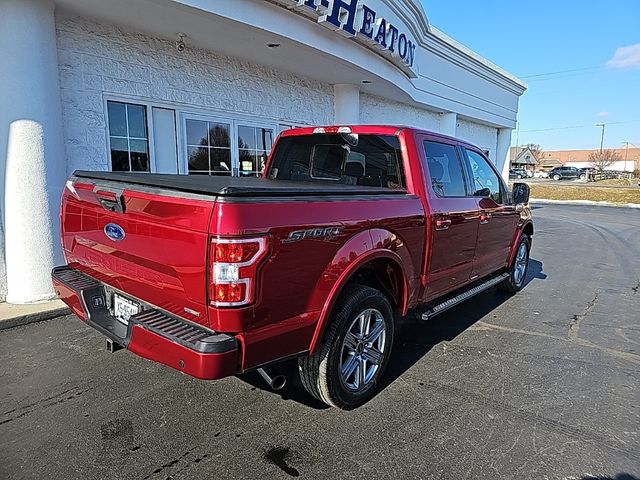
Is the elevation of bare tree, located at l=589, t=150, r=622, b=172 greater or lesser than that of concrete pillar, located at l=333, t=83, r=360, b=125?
greater

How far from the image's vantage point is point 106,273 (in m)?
3.12

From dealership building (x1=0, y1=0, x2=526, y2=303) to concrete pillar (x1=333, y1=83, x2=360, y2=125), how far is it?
25 millimetres

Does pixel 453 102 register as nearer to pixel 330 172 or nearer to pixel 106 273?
pixel 330 172

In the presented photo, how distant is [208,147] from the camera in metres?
7.81

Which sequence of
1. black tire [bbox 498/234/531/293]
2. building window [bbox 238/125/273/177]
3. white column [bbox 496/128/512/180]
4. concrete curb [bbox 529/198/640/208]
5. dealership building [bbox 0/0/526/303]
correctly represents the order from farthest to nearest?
concrete curb [bbox 529/198/640/208] → white column [bbox 496/128/512/180] → building window [bbox 238/125/273/177] → black tire [bbox 498/234/531/293] → dealership building [bbox 0/0/526/303]

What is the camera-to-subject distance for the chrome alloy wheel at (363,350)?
3.25 metres

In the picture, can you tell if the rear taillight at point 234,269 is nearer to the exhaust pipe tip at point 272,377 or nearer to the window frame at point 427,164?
the exhaust pipe tip at point 272,377

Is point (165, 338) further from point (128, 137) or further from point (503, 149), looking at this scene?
point (503, 149)

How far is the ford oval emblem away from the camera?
9.41 feet

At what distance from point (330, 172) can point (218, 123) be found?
4203 mm

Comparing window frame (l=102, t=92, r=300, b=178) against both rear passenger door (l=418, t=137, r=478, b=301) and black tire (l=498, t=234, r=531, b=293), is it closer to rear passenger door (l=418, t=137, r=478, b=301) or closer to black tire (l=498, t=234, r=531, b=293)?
rear passenger door (l=418, t=137, r=478, b=301)

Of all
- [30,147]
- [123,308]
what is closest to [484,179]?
[123,308]

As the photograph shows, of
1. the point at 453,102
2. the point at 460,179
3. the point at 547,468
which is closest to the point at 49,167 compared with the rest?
the point at 460,179

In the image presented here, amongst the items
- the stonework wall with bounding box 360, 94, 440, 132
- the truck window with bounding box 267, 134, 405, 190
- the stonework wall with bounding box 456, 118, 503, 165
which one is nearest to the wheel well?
the truck window with bounding box 267, 134, 405, 190
